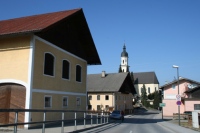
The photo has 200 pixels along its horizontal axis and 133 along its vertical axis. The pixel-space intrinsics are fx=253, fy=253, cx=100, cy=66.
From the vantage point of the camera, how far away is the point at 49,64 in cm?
2053

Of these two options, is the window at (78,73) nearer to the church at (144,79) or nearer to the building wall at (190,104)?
the building wall at (190,104)

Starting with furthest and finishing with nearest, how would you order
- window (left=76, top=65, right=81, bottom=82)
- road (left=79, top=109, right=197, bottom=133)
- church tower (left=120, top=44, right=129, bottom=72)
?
church tower (left=120, top=44, right=129, bottom=72) → window (left=76, top=65, right=81, bottom=82) → road (left=79, top=109, right=197, bottom=133)

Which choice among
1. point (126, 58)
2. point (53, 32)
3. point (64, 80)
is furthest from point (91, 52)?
point (126, 58)

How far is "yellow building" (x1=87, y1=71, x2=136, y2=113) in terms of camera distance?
5100cm

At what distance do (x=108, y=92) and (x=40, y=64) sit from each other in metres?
33.9

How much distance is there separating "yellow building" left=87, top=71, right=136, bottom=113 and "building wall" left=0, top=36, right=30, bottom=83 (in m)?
33.3

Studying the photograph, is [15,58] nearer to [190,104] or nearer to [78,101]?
[78,101]

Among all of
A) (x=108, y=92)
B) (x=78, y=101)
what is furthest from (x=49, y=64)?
(x=108, y=92)

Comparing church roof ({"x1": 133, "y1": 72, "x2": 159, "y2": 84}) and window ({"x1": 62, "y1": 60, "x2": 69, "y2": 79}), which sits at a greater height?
church roof ({"x1": 133, "y1": 72, "x2": 159, "y2": 84})

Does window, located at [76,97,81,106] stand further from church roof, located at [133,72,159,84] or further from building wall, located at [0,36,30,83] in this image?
church roof, located at [133,72,159,84]

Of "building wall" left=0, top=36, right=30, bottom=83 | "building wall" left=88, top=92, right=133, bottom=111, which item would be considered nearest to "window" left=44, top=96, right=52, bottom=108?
"building wall" left=0, top=36, right=30, bottom=83

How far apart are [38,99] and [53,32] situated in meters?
5.73

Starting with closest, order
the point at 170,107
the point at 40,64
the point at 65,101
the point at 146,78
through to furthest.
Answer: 1. the point at 40,64
2. the point at 65,101
3. the point at 170,107
4. the point at 146,78

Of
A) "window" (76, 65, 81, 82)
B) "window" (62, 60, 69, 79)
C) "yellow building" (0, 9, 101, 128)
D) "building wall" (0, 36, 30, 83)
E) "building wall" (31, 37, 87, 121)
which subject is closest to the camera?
"yellow building" (0, 9, 101, 128)
